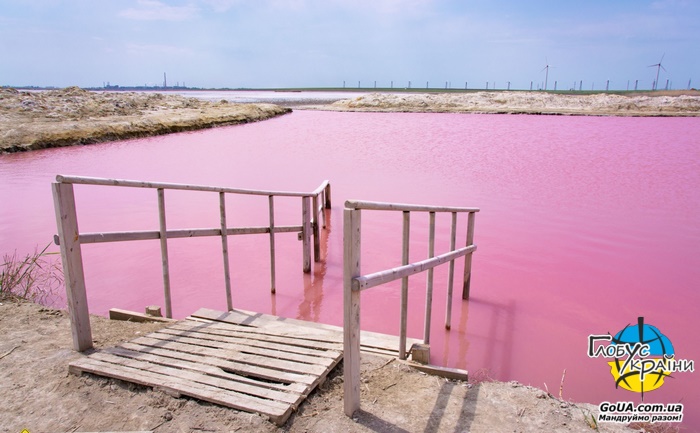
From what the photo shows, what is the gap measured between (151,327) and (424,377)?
2209mm

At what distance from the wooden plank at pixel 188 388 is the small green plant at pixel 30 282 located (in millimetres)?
1669

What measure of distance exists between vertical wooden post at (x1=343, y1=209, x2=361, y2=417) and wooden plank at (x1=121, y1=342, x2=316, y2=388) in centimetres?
30

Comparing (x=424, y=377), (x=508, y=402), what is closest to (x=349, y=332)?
(x=424, y=377)

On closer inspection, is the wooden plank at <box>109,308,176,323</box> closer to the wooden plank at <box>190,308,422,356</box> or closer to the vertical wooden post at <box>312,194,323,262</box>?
the wooden plank at <box>190,308,422,356</box>

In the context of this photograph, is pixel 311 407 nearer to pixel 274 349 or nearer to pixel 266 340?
pixel 274 349

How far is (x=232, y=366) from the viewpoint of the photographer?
2.90 meters

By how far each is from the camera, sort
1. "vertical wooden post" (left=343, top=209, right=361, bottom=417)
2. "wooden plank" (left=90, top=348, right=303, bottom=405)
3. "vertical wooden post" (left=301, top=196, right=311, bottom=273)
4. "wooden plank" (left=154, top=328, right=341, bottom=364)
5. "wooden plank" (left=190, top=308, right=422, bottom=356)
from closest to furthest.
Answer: "vertical wooden post" (left=343, top=209, right=361, bottom=417) → "wooden plank" (left=90, top=348, right=303, bottom=405) → "wooden plank" (left=154, top=328, right=341, bottom=364) → "wooden plank" (left=190, top=308, right=422, bottom=356) → "vertical wooden post" (left=301, top=196, right=311, bottom=273)

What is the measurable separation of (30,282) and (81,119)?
18073 millimetres

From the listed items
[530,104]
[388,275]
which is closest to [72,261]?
[388,275]

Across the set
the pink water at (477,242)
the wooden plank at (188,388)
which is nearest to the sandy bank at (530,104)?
the pink water at (477,242)

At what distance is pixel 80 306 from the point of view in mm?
3119

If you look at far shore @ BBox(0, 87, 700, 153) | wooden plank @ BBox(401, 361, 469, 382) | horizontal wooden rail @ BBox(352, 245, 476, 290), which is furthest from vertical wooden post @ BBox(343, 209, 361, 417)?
far shore @ BBox(0, 87, 700, 153)

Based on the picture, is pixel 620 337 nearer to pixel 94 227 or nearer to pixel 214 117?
A: pixel 94 227

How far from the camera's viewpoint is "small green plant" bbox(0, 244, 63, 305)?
14.6ft
